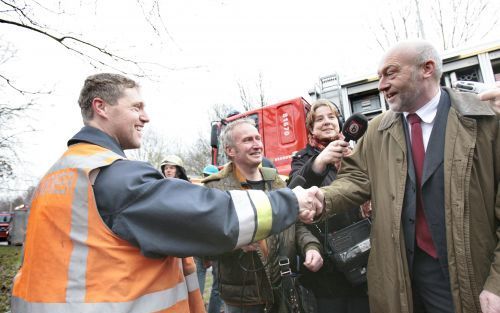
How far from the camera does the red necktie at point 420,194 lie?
1823mm

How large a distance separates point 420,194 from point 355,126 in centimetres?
64

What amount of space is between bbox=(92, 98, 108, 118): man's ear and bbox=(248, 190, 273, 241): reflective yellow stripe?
953 millimetres

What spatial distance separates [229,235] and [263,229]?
0.18 metres

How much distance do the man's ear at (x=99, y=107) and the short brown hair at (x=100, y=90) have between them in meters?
0.02

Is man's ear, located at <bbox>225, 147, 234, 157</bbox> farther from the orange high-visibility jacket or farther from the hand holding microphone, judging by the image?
the orange high-visibility jacket

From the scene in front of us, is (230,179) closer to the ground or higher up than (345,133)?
closer to the ground

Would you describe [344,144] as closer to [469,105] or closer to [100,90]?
[469,105]

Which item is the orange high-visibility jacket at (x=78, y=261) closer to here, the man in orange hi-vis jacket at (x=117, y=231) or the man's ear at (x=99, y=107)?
the man in orange hi-vis jacket at (x=117, y=231)

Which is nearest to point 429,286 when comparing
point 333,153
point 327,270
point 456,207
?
point 456,207

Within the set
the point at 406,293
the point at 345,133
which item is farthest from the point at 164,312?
the point at 345,133

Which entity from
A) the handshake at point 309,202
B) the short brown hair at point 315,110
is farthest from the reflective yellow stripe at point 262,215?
Answer: the short brown hair at point 315,110

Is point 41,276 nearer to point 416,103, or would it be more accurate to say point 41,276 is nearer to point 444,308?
point 444,308

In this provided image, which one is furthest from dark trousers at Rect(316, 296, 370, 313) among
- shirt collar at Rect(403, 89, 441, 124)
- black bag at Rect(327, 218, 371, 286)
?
shirt collar at Rect(403, 89, 441, 124)

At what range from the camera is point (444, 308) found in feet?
5.75
